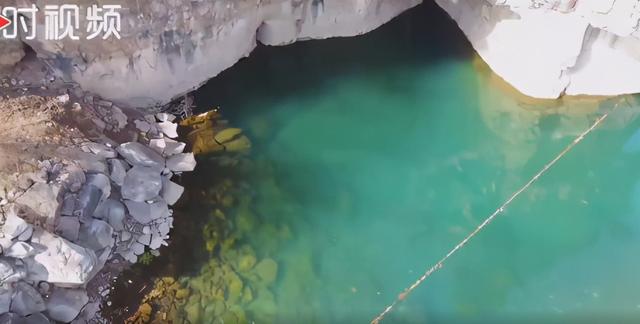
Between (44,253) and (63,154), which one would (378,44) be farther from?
(44,253)

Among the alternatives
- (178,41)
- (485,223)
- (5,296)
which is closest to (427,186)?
(485,223)

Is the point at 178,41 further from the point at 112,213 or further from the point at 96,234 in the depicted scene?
the point at 96,234

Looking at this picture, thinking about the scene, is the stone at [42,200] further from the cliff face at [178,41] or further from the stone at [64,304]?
the cliff face at [178,41]

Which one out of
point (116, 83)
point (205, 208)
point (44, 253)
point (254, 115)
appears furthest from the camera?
point (254, 115)

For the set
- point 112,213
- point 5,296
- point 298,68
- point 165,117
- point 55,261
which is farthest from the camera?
point 298,68

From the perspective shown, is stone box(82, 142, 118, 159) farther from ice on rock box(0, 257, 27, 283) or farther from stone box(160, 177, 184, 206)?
ice on rock box(0, 257, 27, 283)

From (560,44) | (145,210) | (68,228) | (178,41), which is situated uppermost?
(560,44)

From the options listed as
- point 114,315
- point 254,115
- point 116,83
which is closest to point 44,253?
point 114,315
